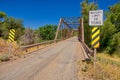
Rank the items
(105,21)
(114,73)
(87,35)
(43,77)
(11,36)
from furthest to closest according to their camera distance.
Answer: (87,35) → (105,21) → (11,36) → (114,73) → (43,77)

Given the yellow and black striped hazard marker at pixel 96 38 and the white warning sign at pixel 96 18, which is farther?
the yellow and black striped hazard marker at pixel 96 38

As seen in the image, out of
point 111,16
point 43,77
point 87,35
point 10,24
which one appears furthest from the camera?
point 10,24

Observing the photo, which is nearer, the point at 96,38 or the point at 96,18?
the point at 96,18

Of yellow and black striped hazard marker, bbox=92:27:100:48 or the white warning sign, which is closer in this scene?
the white warning sign

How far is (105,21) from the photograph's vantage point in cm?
3059

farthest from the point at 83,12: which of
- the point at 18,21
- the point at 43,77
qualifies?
the point at 43,77

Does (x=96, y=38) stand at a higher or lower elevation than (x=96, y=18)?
lower

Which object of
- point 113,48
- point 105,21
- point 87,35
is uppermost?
point 105,21

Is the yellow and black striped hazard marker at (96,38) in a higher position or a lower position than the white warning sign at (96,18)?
lower

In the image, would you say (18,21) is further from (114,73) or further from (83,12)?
(114,73)

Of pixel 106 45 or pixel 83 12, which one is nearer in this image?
pixel 106 45

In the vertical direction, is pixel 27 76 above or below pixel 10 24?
below

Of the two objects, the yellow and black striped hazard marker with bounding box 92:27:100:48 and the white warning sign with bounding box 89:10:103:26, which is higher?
the white warning sign with bounding box 89:10:103:26

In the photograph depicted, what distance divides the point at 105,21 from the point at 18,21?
25.2 m
